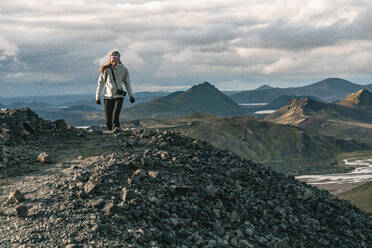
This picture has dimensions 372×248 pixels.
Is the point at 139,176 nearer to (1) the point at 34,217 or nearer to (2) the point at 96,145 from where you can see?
(1) the point at 34,217

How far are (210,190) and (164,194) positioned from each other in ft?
8.01

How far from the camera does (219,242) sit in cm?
1455

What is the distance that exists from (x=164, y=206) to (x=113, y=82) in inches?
446

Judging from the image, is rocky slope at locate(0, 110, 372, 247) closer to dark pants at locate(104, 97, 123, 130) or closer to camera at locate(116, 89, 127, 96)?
dark pants at locate(104, 97, 123, 130)

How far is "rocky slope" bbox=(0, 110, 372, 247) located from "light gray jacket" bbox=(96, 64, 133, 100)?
313 cm

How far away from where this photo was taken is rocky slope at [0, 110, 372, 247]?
13414 mm

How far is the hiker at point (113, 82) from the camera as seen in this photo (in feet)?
78.4

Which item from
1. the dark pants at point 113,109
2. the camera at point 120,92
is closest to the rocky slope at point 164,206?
the dark pants at point 113,109

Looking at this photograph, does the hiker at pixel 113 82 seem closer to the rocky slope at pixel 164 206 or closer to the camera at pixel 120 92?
the camera at pixel 120 92

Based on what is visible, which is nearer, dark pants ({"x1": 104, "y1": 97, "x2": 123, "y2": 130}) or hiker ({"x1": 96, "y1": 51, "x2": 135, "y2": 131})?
hiker ({"x1": 96, "y1": 51, "x2": 135, "y2": 131})

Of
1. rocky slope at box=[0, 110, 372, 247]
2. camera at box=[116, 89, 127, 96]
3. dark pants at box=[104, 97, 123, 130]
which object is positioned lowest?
rocky slope at box=[0, 110, 372, 247]

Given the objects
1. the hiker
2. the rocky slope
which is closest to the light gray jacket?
the hiker

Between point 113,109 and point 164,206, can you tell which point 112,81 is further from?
point 164,206

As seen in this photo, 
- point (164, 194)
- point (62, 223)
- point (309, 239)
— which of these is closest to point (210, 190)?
point (164, 194)
